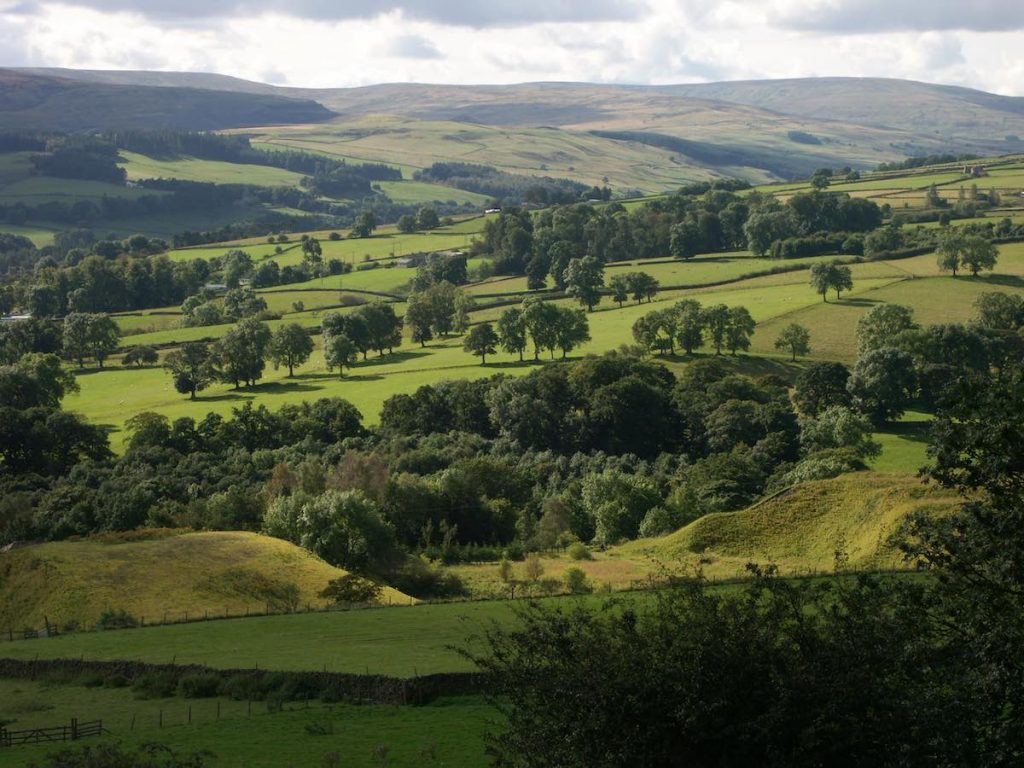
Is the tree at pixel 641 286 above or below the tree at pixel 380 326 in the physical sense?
above

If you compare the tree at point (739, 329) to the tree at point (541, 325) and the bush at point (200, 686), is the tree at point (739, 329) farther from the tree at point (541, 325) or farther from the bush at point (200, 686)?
the bush at point (200, 686)

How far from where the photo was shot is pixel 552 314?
123750 millimetres

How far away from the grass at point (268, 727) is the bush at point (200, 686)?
436 millimetres

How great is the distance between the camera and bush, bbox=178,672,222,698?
3962 centimetres

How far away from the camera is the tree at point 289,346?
414 ft

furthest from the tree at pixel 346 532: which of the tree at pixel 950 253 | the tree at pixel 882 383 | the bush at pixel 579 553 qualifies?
the tree at pixel 950 253

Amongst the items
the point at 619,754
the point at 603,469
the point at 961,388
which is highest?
the point at 961,388

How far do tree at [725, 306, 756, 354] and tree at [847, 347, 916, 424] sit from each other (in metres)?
19.4

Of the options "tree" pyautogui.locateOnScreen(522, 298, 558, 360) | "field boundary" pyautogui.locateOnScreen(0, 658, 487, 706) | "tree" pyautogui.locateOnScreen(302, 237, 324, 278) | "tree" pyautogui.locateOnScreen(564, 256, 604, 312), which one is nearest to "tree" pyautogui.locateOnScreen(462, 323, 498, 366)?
"tree" pyautogui.locateOnScreen(522, 298, 558, 360)

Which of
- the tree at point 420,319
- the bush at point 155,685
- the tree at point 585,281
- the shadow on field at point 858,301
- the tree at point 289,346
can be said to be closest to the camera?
the bush at point 155,685

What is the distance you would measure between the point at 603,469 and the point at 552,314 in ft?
115

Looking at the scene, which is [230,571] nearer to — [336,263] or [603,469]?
[603,469]

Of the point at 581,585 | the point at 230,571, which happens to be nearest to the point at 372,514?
the point at 230,571

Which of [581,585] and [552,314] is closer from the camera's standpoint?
[581,585]
